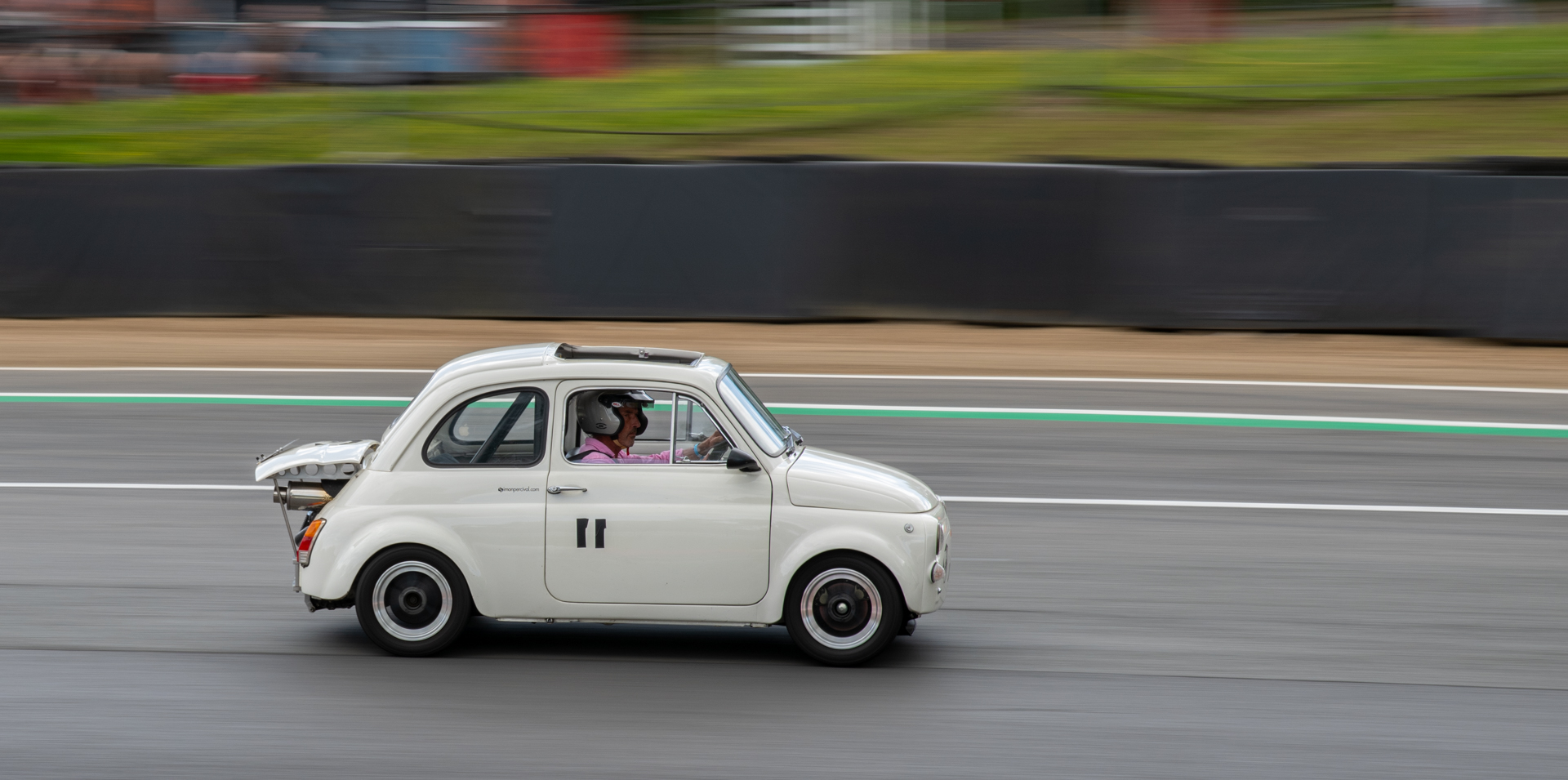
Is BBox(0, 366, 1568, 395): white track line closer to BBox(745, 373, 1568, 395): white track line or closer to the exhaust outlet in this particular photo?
BBox(745, 373, 1568, 395): white track line

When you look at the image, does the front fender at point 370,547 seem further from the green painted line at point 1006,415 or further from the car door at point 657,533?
the green painted line at point 1006,415

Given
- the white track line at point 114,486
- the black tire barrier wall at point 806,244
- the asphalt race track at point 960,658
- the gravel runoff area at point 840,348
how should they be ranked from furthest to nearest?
the black tire barrier wall at point 806,244
the gravel runoff area at point 840,348
the white track line at point 114,486
the asphalt race track at point 960,658

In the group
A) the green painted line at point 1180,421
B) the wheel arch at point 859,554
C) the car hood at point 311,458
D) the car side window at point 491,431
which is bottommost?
the green painted line at point 1180,421

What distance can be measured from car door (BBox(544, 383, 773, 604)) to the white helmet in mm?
197

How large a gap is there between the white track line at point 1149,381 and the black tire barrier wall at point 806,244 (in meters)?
1.53

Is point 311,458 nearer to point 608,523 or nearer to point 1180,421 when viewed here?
point 608,523

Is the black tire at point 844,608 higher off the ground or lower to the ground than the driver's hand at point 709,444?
lower

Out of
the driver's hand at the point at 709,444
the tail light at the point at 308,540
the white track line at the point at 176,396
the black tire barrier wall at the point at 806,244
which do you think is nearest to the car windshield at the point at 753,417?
the driver's hand at the point at 709,444

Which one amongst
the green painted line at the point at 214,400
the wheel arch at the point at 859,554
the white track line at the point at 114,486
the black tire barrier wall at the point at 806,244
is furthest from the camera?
the black tire barrier wall at the point at 806,244

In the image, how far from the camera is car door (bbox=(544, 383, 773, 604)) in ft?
20.0

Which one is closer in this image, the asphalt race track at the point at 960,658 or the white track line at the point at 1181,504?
the asphalt race track at the point at 960,658

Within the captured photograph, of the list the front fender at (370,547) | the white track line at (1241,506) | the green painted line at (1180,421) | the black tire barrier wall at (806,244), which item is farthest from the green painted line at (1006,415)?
→ the front fender at (370,547)

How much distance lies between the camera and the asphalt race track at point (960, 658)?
5.54 metres

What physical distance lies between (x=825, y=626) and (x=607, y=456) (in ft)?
3.81
